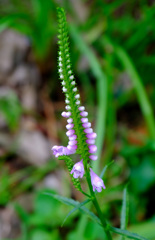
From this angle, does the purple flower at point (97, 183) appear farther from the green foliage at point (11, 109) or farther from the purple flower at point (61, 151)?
the green foliage at point (11, 109)

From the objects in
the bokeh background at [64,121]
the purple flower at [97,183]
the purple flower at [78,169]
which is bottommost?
the purple flower at [97,183]

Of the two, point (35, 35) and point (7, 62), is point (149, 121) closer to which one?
point (35, 35)

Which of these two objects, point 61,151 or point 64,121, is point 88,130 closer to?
point 61,151

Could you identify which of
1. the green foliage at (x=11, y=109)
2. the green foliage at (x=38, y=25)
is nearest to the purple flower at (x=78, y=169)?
the green foliage at (x=38, y=25)

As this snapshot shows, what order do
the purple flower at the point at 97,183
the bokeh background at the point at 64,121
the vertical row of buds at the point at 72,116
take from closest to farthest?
the vertical row of buds at the point at 72,116 < the purple flower at the point at 97,183 < the bokeh background at the point at 64,121

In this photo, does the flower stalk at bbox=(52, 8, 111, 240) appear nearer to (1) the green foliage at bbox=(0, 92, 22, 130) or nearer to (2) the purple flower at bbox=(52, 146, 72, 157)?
(2) the purple flower at bbox=(52, 146, 72, 157)

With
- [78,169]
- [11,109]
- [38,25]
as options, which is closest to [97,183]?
[78,169]

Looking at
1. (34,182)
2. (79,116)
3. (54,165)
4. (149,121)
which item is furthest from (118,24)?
(79,116)
